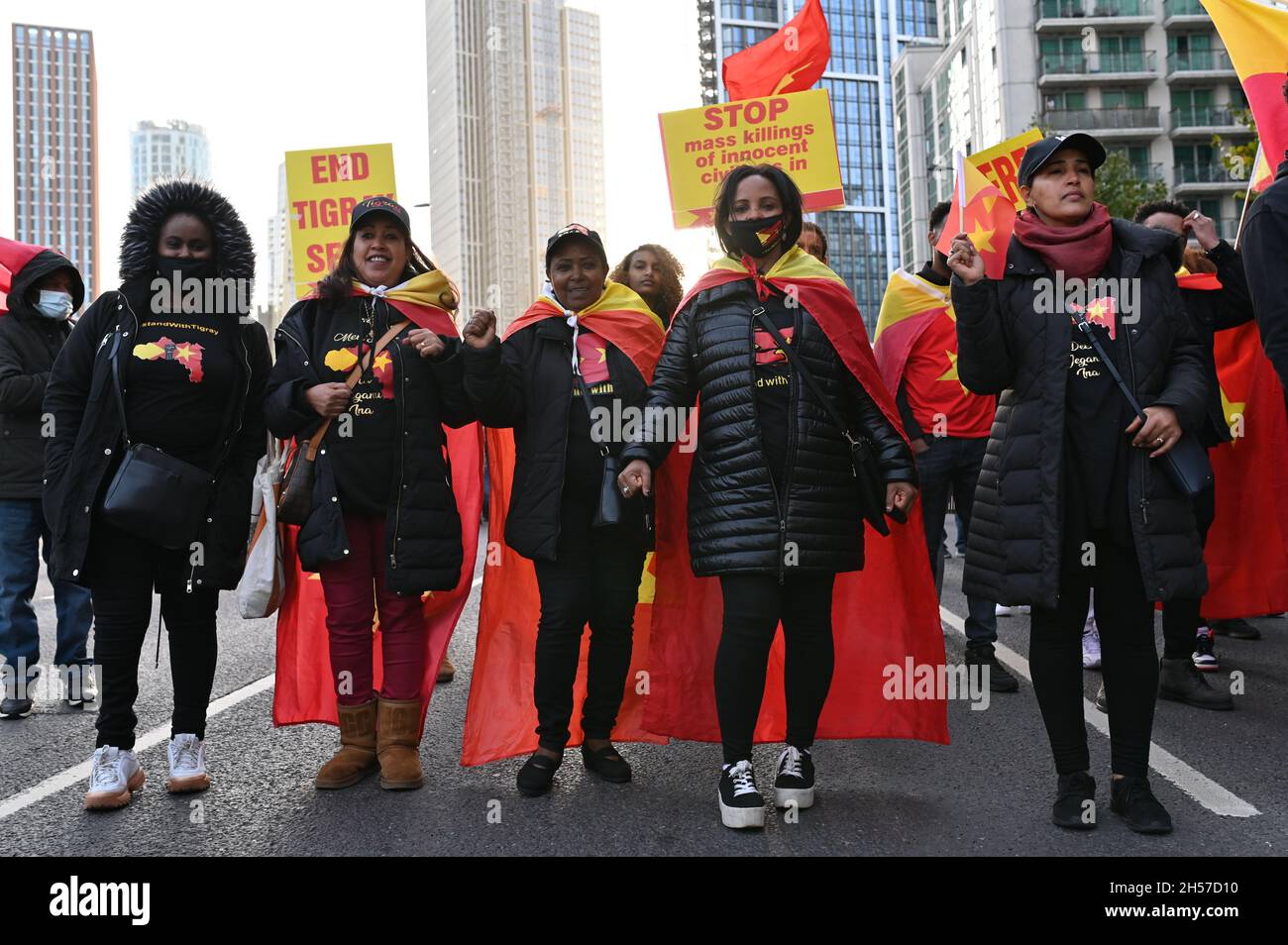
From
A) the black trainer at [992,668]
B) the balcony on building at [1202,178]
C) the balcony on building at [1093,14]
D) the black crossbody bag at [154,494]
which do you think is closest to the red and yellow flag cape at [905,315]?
the black trainer at [992,668]

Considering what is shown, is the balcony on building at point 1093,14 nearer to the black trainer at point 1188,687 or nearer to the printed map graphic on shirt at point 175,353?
the black trainer at point 1188,687

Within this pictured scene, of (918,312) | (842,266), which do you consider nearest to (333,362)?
(918,312)

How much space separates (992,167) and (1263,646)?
3.21 m

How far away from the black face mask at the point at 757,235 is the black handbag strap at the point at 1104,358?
40.5 inches

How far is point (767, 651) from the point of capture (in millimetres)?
3697

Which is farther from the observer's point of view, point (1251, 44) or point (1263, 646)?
point (1263, 646)

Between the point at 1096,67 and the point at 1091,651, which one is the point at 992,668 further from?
the point at 1096,67

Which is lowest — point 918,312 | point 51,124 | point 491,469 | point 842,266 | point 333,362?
point 491,469

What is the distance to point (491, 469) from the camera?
4746 millimetres

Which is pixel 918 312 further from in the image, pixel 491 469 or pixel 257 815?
pixel 257 815

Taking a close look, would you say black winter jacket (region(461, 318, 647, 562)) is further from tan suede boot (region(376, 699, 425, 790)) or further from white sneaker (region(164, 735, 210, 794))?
white sneaker (region(164, 735, 210, 794))

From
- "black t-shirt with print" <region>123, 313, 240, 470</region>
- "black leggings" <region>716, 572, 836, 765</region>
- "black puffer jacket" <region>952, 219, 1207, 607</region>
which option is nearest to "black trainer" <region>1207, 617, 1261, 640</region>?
"black puffer jacket" <region>952, 219, 1207, 607</region>

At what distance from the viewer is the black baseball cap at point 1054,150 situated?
346cm

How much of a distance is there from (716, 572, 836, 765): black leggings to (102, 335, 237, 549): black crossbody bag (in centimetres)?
189
